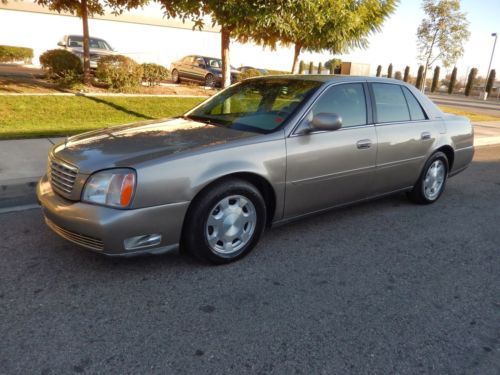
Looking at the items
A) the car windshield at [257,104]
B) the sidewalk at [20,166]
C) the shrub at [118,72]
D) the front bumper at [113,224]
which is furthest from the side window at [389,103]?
the shrub at [118,72]

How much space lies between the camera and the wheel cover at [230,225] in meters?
3.31

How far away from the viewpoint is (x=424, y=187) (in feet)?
16.9

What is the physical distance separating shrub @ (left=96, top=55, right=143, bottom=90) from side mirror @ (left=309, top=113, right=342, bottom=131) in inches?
358

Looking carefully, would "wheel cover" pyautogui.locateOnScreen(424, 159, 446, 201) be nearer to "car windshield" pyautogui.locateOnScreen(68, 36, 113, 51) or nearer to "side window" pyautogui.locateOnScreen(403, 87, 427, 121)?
"side window" pyautogui.locateOnScreen(403, 87, 427, 121)

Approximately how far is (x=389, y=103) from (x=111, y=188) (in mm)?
3094

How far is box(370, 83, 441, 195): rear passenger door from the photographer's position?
4.40 meters

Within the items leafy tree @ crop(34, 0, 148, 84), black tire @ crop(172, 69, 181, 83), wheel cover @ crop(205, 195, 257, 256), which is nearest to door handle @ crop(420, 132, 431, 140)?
wheel cover @ crop(205, 195, 257, 256)

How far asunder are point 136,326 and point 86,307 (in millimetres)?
412

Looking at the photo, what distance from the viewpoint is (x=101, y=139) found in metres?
3.55

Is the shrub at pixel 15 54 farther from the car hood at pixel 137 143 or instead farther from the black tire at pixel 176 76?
the car hood at pixel 137 143

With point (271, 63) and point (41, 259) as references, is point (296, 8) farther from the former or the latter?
point (271, 63)

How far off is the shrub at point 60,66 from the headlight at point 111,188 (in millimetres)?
9300

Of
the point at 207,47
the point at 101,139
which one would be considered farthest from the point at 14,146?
the point at 207,47

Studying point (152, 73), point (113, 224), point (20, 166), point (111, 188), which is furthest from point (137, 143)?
point (152, 73)
